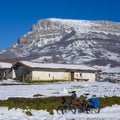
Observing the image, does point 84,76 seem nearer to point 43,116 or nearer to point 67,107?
point 67,107

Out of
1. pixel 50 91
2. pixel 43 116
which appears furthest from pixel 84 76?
pixel 43 116

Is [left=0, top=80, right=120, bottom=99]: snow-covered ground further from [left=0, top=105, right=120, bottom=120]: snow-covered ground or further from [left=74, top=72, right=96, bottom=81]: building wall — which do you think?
[left=74, top=72, right=96, bottom=81]: building wall

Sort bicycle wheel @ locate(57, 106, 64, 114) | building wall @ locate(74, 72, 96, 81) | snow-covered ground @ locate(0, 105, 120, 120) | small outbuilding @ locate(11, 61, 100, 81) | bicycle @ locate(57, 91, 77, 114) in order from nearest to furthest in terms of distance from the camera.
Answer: snow-covered ground @ locate(0, 105, 120, 120) → bicycle wheel @ locate(57, 106, 64, 114) → bicycle @ locate(57, 91, 77, 114) → small outbuilding @ locate(11, 61, 100, 81) → building wall @ locate(74, 72, 96, 81)

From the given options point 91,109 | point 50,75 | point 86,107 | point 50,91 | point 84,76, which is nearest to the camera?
point 86,107

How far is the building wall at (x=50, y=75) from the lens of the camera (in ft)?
223

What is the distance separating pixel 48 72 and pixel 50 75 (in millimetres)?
712

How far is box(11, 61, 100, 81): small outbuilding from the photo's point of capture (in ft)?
223

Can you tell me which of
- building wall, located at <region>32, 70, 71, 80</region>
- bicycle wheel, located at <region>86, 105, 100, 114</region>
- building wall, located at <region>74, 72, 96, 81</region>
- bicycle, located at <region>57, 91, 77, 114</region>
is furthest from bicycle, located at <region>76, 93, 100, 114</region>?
building wall, located at <region>74, 72, 96, 81</region>

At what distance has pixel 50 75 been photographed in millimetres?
69625

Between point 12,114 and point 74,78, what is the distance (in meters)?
52.4

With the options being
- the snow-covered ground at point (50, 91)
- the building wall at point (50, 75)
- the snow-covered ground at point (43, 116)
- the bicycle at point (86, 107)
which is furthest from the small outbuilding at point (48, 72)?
the snow-covered ground at point (43, 116)

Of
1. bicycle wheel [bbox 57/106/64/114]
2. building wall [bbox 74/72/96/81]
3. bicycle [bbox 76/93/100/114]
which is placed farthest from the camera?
building wall [bbox 74/72/96/81]

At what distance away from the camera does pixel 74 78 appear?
72.2m

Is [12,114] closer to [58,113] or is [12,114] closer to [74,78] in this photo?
[58,113]
